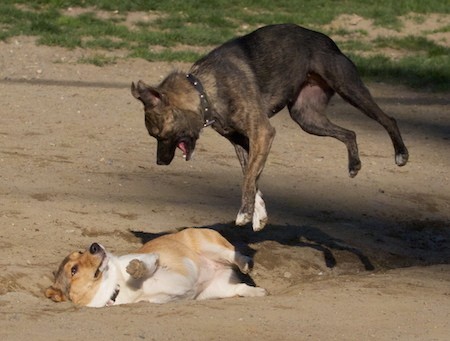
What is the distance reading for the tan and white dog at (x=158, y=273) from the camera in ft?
26.8

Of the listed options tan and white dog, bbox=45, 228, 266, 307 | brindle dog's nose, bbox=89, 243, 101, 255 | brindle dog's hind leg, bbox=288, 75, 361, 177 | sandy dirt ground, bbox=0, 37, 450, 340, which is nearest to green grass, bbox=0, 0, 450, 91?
sandy dirt ground, bbox=0, 37, 450, 340

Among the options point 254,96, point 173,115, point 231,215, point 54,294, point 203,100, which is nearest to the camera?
point 54,294

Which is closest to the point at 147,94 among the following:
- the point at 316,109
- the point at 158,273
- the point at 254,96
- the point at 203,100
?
the point at 203,100

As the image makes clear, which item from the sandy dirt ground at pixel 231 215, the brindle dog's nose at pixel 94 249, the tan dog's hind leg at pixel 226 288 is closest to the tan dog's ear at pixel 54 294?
the sandy dirt ground at pixel 231 215

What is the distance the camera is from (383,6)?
20.9m

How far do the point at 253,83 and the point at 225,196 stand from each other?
219cm

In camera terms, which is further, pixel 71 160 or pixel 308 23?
pixel 308 23

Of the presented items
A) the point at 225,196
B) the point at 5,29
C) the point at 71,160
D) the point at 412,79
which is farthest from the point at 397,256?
the point at 5,29

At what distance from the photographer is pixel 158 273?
8.41 m

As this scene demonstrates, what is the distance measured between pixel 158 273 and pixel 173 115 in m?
1.13

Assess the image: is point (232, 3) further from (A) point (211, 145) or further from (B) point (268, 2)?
(A) point (211, 145)

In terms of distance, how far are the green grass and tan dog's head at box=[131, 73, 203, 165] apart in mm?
8342

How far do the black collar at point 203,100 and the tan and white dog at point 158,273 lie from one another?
92cm

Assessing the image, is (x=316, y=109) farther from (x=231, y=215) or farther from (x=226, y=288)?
(x=226, y=288)
